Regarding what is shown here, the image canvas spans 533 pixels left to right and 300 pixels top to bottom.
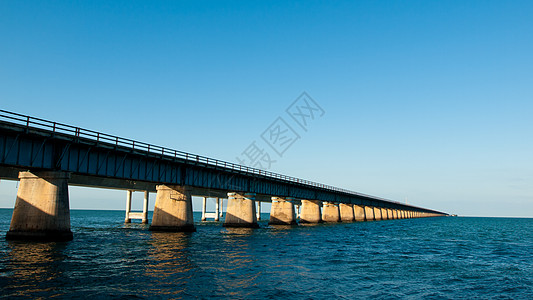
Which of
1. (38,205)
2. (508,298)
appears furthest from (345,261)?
(38,205)

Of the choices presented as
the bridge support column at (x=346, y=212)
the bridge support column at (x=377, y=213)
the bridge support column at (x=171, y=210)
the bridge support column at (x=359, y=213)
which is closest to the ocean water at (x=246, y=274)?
the bridge support column at (x=171, y=210)

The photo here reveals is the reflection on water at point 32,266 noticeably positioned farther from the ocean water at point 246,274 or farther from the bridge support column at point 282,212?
the bridge support column at point 282,212

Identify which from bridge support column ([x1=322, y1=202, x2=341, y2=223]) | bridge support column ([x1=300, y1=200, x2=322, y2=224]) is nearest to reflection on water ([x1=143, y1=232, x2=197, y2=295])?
bridge support column ([x1=300, y1=200, x2=322, y2=224])

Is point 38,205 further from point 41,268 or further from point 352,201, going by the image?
point 352,201

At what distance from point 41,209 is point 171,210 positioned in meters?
19.3

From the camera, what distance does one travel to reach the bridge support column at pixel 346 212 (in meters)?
117

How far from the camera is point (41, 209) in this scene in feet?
108

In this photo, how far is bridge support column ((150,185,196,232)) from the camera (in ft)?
166

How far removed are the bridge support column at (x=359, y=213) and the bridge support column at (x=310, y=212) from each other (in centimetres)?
3526

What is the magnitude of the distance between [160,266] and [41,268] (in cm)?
593

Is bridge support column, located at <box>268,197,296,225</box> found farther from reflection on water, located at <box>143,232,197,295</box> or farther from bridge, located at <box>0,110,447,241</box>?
reflection on water, located at <box>143,232,197,295</box>

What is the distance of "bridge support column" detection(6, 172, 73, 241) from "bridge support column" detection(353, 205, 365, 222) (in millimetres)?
103784

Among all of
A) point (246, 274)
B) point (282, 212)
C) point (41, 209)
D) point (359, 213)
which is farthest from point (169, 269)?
point (359, 213)

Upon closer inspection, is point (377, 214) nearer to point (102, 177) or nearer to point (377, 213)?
point (377, 213)
